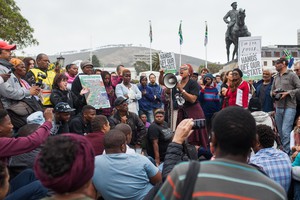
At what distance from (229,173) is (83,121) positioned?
446 centimetres

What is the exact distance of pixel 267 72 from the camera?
809 centimetres

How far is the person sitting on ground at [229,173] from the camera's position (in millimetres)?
1539

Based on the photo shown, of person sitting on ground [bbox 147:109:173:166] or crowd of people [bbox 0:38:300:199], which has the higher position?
crowd of people [bbox 0:38:300:199]

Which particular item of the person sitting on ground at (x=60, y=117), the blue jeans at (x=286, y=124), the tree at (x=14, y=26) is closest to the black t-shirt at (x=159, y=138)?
the person sitting on ground at (x=60, y=117)

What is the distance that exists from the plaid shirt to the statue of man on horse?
49.0 feet

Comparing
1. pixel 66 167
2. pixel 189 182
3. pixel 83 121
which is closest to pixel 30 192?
pixel 66 167

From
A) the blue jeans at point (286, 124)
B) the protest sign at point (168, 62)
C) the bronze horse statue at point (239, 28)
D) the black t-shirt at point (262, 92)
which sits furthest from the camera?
the bronze horse statue at point (239, 28)

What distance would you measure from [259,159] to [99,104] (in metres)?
3.59

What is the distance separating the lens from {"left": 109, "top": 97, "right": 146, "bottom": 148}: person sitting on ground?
6273mm

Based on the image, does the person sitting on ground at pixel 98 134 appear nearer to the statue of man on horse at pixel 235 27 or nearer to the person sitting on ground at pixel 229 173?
the person sitting on ground at pixel 229 173

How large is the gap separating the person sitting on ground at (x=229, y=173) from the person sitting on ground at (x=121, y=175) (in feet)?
5.51

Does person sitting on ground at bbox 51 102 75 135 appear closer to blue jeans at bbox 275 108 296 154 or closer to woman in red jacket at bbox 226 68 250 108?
woman in red jacket at bbox 226 68 250 108

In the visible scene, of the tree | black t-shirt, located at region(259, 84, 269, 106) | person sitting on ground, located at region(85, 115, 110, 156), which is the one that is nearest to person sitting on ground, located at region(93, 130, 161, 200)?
person sitting on ground, located at region(85, 115, 110, 156)

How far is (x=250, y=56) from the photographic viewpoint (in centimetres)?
889
